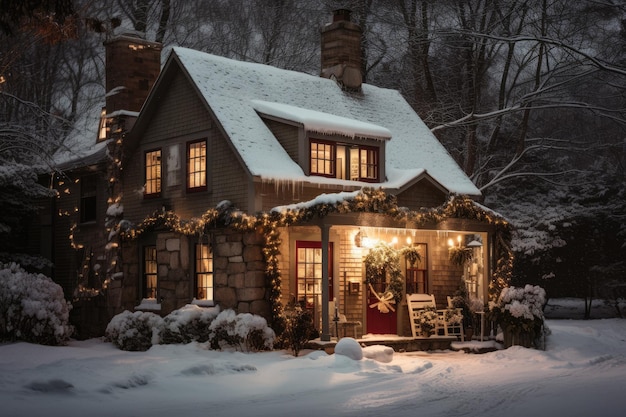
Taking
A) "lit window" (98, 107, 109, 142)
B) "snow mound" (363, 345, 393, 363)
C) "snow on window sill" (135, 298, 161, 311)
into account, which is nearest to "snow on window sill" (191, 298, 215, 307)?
"snow on window sill" (135, 298, 161, 311)

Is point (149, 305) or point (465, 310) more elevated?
point (149, 305)

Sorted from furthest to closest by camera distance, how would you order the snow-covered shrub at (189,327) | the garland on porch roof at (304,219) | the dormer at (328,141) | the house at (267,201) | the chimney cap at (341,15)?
the chimney cap at (341,15) < the dormer at (328,141) < the house at (267,201) < the snow-covered shrub at (189,327) < the garland on porch roof at (304,219)

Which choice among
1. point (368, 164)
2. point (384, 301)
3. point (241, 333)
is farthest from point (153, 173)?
point (384, 301)

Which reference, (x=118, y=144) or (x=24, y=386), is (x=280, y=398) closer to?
(x=24, y=386)

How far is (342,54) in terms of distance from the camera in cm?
2619

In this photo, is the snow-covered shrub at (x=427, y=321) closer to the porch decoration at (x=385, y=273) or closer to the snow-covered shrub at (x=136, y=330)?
the porch decoration at (x=385, y=273)

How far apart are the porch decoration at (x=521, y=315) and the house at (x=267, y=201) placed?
2303 mm

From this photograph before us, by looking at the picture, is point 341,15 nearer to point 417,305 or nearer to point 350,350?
point 417,305

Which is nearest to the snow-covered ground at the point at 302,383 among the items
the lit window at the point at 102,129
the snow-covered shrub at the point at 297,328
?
the snow-covered shrub at the point at 297,328

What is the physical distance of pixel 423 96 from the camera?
109 feet

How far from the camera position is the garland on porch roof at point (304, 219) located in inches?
754

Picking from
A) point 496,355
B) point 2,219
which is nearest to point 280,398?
point 496,355

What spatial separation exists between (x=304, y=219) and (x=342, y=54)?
8.69 m

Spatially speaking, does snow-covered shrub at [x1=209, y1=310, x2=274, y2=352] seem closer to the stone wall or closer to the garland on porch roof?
the stone wall
